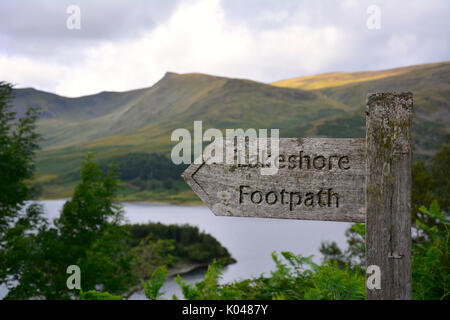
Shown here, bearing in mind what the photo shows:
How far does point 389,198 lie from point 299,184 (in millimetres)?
438

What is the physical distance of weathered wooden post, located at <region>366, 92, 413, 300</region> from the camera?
1.98 meters

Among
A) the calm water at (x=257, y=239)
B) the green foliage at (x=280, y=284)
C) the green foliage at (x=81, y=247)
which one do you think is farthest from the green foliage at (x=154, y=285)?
the calm water at (x=257, y=239)

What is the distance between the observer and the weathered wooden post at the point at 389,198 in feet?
6.48

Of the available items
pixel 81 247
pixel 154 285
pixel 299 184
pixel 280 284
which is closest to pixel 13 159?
pixel 81 247

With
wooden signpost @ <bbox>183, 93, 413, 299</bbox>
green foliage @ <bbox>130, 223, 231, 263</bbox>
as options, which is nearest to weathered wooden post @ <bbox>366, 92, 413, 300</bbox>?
wooden signpost @ <bbox>183, 93, 413, 299</bbox>

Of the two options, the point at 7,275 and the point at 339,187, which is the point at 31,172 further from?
the point at 339,187

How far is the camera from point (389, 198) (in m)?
1.99

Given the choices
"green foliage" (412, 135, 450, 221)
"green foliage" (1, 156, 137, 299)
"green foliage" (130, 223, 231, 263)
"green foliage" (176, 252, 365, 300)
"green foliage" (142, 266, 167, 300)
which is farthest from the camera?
"green foliage" (130, 223, 231, 263)

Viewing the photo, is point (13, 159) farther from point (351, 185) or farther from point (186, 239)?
point (186, 239)

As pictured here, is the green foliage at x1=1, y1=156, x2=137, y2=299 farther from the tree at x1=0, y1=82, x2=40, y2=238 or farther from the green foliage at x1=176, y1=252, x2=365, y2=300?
the green foliage at x1=176, y1=252, x2=365, y2=300

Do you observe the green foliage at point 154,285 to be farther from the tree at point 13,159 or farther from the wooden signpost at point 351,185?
the tree at point 13,159

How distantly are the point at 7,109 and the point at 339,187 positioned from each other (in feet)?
76.3
